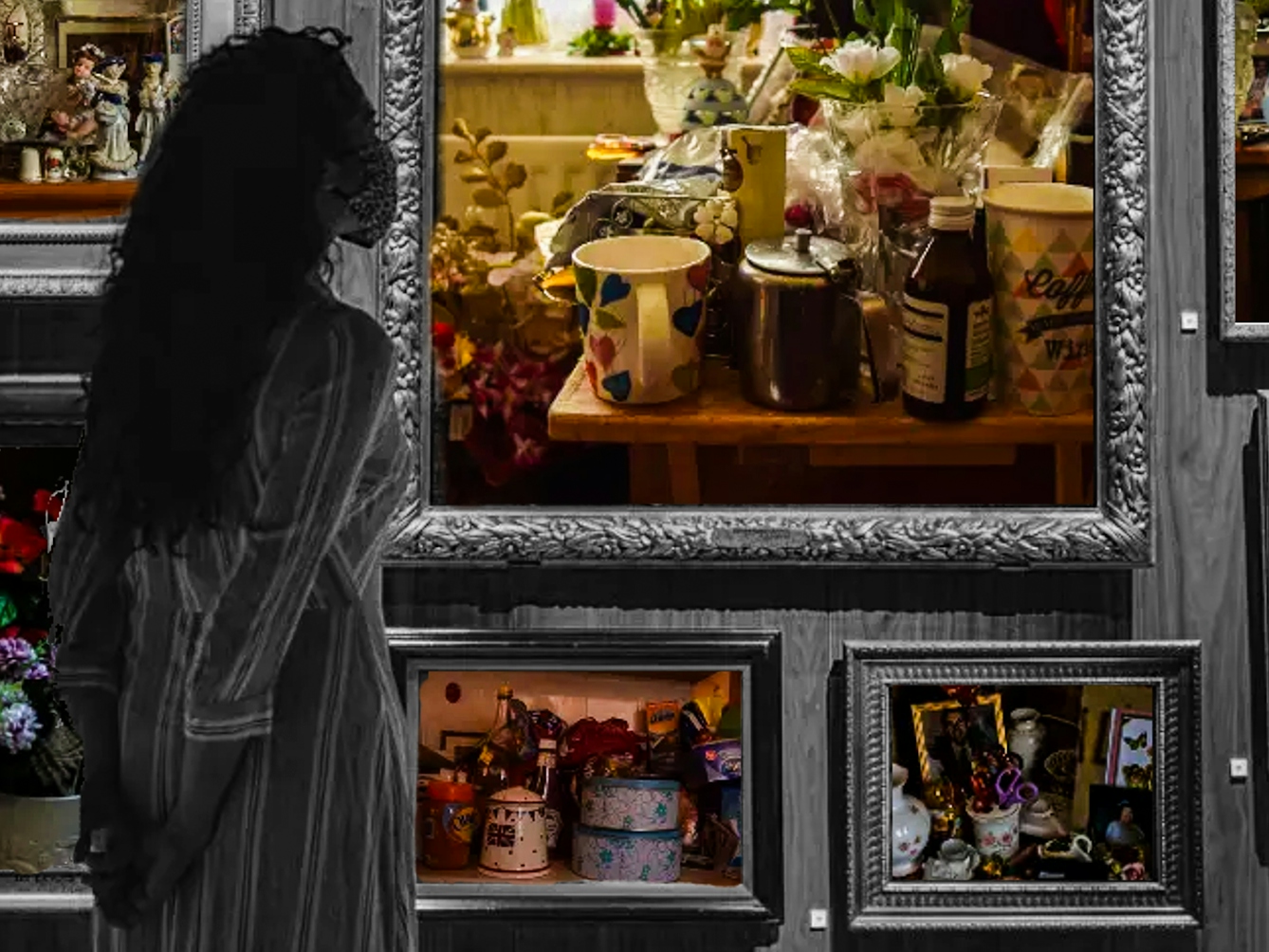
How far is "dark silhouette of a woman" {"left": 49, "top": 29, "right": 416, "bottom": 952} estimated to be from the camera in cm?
195

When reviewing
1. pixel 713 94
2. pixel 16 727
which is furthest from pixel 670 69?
pixel 16 727

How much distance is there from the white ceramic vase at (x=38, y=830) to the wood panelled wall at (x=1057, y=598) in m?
0.42

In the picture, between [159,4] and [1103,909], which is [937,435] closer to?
[1103,909]

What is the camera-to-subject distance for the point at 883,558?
2.29 meters

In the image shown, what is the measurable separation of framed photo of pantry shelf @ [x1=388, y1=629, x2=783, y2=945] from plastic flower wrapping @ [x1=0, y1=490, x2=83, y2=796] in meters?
0.40

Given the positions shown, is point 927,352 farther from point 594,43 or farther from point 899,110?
point 594,43

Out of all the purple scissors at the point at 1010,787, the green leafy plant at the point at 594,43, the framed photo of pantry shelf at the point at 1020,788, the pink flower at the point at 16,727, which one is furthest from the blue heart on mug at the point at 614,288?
the pink flower at the point at 16,727

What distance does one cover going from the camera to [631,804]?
235 centimetres

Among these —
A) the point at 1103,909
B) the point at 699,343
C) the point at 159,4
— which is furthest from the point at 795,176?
the point at 1103,909

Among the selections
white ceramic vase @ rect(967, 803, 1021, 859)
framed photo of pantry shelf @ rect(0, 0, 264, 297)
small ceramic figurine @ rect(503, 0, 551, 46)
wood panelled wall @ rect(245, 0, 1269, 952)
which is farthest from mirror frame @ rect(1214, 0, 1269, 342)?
framed photo of pantry shelf @ rect(0, 0, 264, 297)

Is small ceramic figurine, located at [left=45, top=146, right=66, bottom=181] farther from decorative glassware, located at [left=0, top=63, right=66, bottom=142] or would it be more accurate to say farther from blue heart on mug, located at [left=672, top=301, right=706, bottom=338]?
blue heart on mug, located at [left=672, top=301, right=706, bottom=338]

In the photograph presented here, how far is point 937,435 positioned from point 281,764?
798 mm

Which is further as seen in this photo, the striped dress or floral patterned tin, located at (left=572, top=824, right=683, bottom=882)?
floral patterned tin, located at (left=572, top=824, right=683, bottom=882)

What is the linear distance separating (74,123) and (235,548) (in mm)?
644
